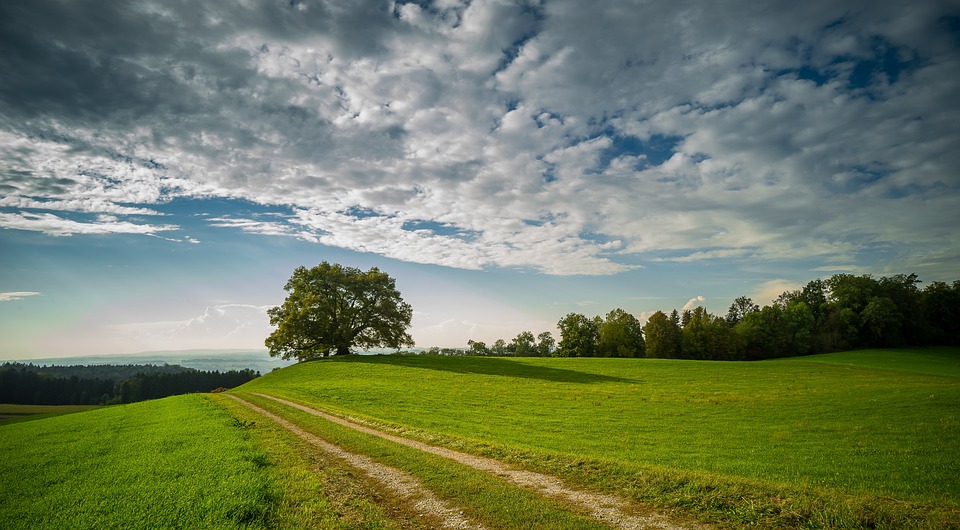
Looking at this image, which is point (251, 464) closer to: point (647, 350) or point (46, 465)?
point (46, 465)

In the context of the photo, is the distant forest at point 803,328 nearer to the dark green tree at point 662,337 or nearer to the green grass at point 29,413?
the dark green tree at point 662,337

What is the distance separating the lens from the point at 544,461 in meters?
12.6

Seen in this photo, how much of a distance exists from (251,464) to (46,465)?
8447 mm

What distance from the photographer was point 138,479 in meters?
11.5

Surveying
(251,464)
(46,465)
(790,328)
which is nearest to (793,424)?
(251,464)

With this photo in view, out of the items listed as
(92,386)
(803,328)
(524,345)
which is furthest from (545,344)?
(92,386)

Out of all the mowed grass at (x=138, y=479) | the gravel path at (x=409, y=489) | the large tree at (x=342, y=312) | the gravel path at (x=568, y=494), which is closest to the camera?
the gravel path at (x=568, y=494)

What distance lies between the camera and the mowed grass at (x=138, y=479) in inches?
348

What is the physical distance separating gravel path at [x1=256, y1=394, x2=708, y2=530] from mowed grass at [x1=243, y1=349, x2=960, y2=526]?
75 centimetres

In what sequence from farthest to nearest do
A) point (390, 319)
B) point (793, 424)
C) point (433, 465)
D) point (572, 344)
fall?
1. point (572, 344)
2. point (390, 319)
3. point (793, 424)
4. point (433, 465)

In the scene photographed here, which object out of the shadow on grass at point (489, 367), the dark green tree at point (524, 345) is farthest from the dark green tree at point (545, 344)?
the shadow on grass at point (489, 367)

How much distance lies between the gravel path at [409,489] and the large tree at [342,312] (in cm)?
5013

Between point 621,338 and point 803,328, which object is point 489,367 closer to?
point 621,338

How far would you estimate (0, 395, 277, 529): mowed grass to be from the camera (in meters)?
8.83
